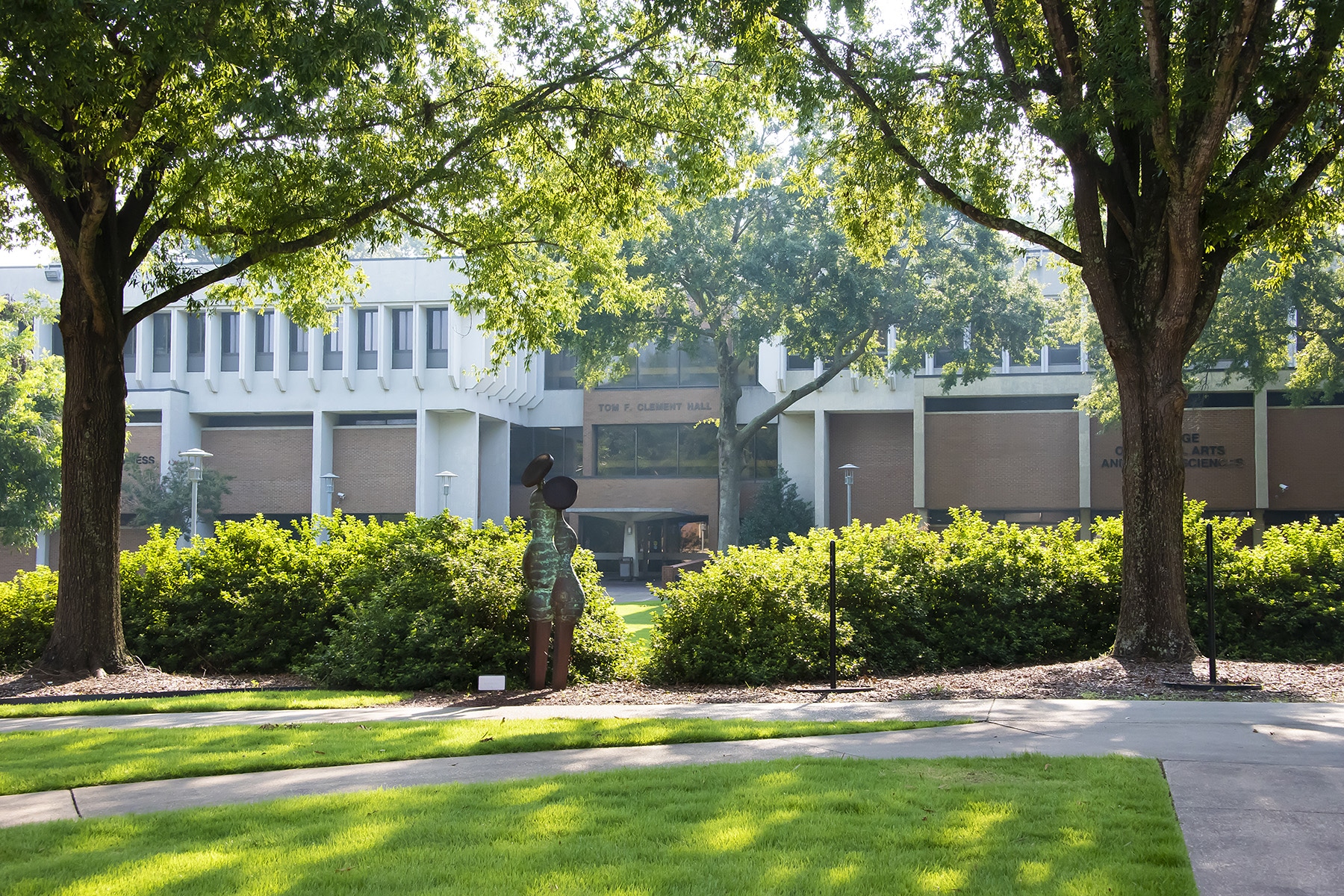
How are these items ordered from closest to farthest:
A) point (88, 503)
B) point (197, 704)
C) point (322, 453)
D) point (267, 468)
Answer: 1. point (197, 704)
2. point (88, 503)
3. point (322, 453)
4. point (267, 468)

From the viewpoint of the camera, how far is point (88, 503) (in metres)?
11.4

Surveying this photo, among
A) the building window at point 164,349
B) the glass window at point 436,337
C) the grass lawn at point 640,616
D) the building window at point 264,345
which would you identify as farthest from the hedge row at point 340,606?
the building window at point 164,349

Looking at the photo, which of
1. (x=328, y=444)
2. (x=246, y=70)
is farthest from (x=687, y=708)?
(x=328, y=444)

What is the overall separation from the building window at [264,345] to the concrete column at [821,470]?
882 inches

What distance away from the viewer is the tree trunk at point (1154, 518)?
35.6 ft

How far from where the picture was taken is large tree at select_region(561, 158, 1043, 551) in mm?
34781

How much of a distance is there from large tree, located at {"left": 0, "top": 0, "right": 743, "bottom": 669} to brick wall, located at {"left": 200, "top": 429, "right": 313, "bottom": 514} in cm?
3039

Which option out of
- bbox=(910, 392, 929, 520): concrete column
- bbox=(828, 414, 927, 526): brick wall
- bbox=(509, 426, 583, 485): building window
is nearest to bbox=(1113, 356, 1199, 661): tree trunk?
bbox=(910, 392, 929, 520): concrete column

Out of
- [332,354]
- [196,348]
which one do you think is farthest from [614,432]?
[196,348]

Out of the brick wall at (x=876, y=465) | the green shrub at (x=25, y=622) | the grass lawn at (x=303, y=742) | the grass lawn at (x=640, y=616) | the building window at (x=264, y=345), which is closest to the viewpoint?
the grass lawn at (x=303, y=742)

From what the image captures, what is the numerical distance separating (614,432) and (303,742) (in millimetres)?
41271

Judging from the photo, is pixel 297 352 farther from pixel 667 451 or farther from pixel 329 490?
pixel 667 451

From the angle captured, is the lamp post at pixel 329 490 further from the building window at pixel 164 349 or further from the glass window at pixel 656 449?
the glass window at pixel 656 449

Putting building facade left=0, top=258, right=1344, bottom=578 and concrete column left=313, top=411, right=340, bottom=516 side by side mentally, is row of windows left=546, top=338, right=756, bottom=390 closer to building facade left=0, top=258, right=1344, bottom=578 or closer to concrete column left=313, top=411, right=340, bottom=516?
building facade left=0, top=258, right=1344, bottom=578
